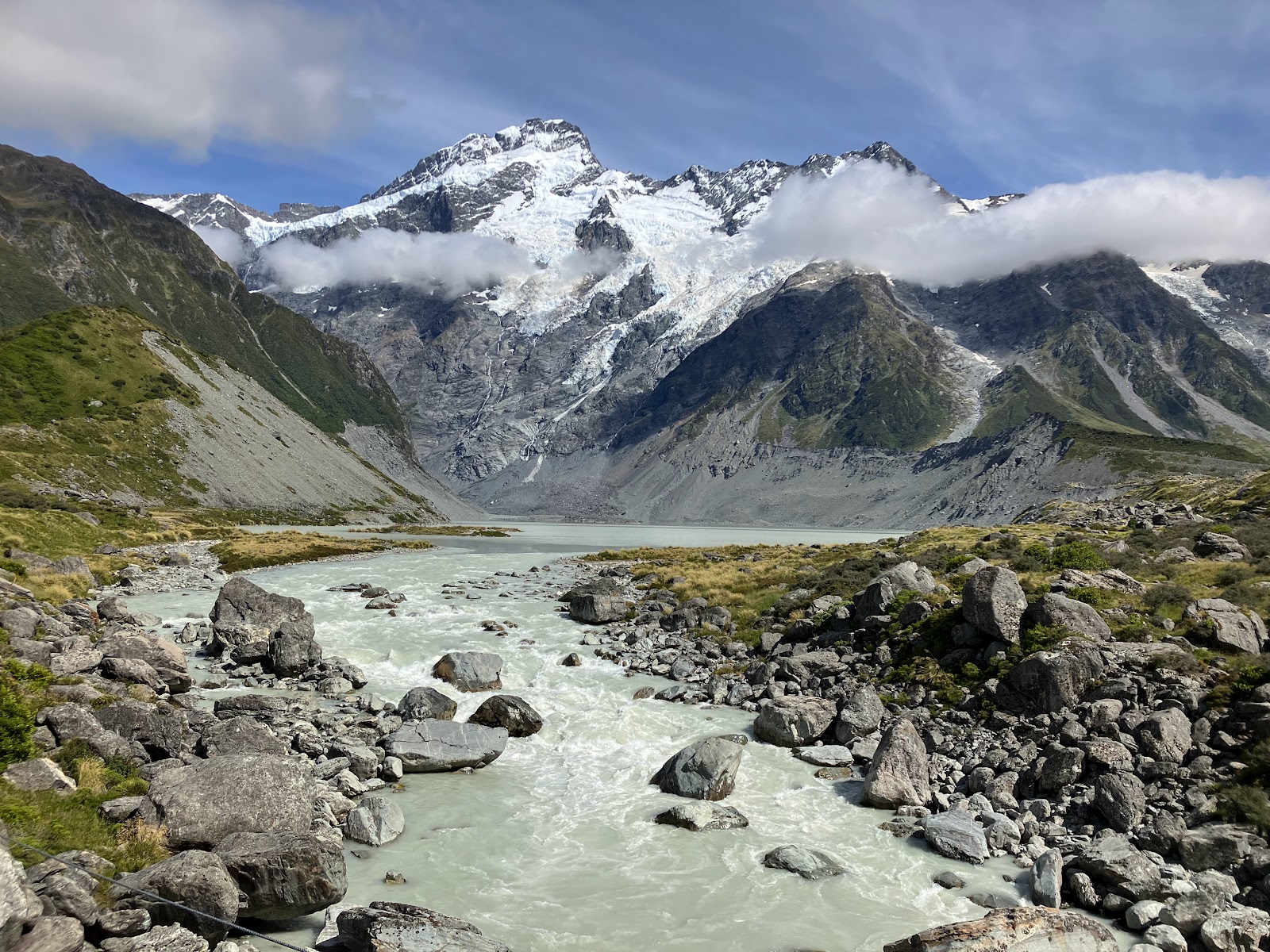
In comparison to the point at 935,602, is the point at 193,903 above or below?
below

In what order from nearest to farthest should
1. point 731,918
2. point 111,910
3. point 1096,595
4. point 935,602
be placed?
1. point 111,910
2. point 731,918
3. point 1096,595
4. point 935,602

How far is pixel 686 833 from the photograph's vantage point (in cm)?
2119

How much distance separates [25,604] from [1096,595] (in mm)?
47121

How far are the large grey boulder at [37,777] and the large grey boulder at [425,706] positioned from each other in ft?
42.7

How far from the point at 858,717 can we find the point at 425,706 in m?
16.7

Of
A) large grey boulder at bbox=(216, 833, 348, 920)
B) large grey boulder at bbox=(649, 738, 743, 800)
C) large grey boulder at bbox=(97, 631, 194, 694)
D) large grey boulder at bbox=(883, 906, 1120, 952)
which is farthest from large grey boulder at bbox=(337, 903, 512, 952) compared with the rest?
large grey boulder at bbox=(97, 631, 194, 694)

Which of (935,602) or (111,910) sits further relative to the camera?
(935,602)

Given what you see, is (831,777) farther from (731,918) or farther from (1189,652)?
(1189,652)

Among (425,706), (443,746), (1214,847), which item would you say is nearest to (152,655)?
(425,706)

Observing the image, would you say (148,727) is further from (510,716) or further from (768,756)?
(768,756)

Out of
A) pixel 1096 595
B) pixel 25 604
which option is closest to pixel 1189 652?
pixel 1096 595

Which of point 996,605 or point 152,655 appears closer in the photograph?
point 152,655

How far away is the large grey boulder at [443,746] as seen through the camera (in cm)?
2473

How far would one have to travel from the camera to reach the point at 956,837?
2002 cm
